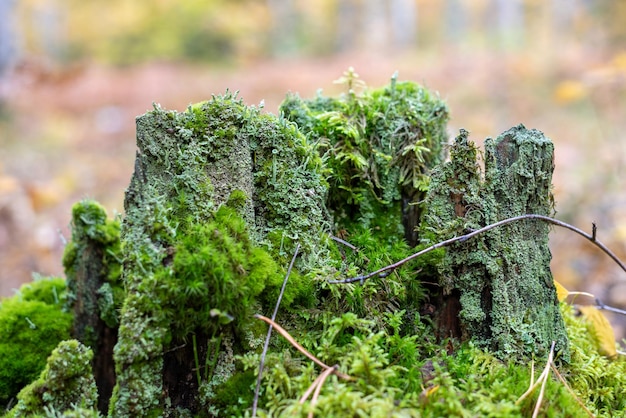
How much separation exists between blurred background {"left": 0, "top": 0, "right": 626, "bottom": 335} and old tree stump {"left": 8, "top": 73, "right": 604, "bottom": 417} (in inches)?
37.3

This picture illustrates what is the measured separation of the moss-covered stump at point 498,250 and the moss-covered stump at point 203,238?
0.65m

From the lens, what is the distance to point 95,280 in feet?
9.25

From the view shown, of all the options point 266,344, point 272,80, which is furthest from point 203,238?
point 272,80

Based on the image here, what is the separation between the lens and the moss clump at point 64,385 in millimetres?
1973

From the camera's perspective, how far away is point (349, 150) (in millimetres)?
2621

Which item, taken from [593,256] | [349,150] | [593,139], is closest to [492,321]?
[349,150]

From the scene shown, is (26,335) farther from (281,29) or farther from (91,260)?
(281,29)

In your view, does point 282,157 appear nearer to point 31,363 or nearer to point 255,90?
point 31,363

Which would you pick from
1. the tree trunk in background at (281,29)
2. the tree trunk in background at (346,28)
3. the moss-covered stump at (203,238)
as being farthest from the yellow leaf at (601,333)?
the tree trunk in background at (346,28)

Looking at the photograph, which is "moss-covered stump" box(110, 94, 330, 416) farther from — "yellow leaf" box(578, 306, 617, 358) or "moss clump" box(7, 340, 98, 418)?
"yellow leaf" box(578, 306, 617, 358)

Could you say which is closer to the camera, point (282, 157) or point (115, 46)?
point (282, 157)

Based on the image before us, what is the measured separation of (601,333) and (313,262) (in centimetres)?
197

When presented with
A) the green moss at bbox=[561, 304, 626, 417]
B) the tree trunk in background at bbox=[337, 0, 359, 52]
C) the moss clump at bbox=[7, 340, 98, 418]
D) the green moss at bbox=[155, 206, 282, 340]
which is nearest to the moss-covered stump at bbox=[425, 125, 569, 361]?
the green moss at bbox=[561, 304, 626, 417]

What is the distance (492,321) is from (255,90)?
683 inches
